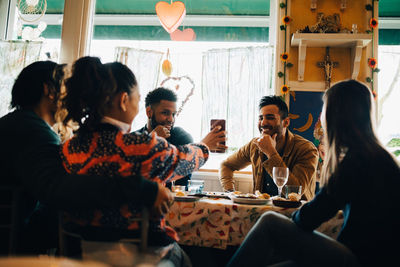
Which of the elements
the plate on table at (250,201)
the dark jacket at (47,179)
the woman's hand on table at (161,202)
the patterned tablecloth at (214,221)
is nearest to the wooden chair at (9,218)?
the dark jacket at (47,179)

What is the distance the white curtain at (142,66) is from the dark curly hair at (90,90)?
2168mm

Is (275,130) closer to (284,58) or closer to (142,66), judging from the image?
(284,58)

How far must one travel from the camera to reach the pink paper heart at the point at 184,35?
123 inches

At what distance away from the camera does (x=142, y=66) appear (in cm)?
324

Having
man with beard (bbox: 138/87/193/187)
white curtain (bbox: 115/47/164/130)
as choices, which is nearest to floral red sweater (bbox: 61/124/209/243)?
man with beard (bbox: 138/87/193/187)

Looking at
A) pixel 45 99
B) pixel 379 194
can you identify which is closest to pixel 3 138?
pixel 45 99

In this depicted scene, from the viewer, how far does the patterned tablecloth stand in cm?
144

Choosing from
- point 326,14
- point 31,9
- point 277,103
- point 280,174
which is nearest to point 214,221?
point 280,174

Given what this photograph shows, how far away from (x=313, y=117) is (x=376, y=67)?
733 millimetres

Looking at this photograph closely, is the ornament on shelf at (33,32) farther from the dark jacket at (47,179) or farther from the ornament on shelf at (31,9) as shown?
the dark jacket at (47,179)

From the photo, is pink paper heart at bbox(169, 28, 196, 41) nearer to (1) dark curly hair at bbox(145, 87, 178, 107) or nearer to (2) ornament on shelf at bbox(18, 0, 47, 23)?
(1) dark curly hair at bbox(145, 87, 178, 107)

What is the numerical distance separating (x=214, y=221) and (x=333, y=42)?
207cm

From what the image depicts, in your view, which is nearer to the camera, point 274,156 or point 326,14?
point 274,156

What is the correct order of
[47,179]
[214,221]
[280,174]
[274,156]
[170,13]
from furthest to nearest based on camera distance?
[170,13], [274,156], [280,174], [214,221], [47,179]
